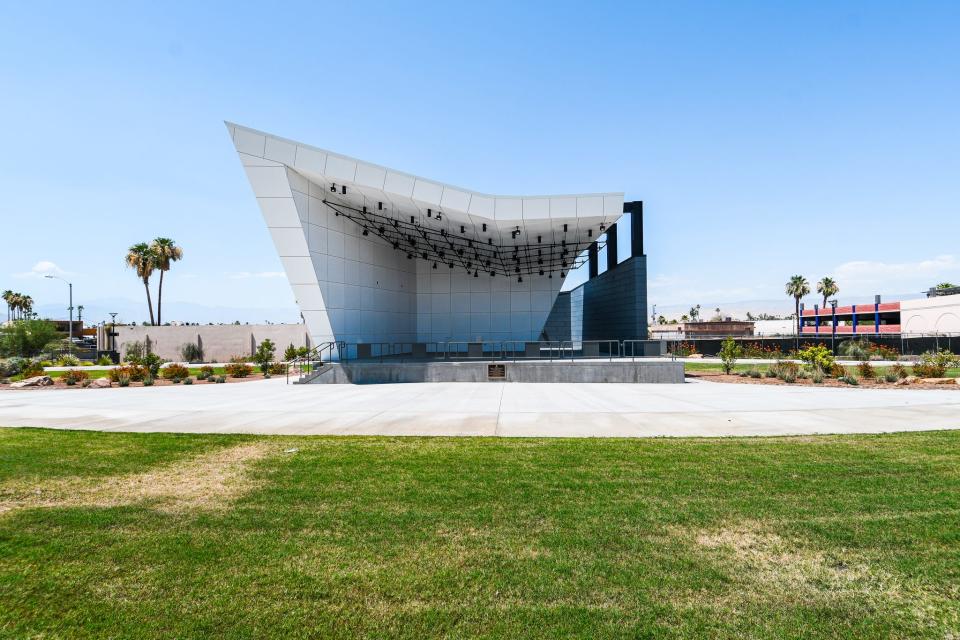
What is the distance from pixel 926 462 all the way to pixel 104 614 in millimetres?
10660

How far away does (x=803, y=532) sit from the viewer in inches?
190

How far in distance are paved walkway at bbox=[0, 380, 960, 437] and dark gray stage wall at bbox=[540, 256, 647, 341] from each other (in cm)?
995

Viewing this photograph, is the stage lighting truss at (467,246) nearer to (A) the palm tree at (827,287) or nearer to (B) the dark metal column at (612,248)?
(B) the dark metal column at (612,248)

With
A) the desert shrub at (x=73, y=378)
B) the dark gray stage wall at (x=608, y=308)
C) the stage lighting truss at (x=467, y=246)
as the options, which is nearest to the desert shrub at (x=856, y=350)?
the dark gray stage wall at (x=608, y=308)

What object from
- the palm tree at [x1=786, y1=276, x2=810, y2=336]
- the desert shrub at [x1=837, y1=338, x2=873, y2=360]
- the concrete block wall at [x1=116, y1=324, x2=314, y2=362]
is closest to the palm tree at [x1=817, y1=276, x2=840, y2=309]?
the palm tree at [x1=786, y1=276, x2=810, y2=336]

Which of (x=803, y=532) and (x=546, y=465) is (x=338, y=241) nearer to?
(x=546, y=465)

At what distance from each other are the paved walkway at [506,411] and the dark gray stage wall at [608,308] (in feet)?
32.7

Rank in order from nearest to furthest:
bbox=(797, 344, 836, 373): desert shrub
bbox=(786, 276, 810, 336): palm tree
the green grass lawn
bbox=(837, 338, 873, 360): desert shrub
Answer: the green grass lawn < bbox=(797, 344, 836, 373): desert shrub < bbox=(837, 338, 873, 360): desert shrub < bbox=(786, 276, 810, 336): palm tree

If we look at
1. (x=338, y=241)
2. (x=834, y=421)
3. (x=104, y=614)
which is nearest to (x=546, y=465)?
(x=104, y=614)

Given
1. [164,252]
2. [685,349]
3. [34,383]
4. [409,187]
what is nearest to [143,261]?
[164,252]

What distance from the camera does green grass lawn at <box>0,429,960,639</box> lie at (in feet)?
11.2

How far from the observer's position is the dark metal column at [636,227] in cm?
2800

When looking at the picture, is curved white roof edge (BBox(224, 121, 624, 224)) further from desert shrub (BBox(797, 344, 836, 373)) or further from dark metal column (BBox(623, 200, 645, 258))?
desert shrub (BBox(797, 344, 836, 373))

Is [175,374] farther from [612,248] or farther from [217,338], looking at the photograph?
[612,248]
